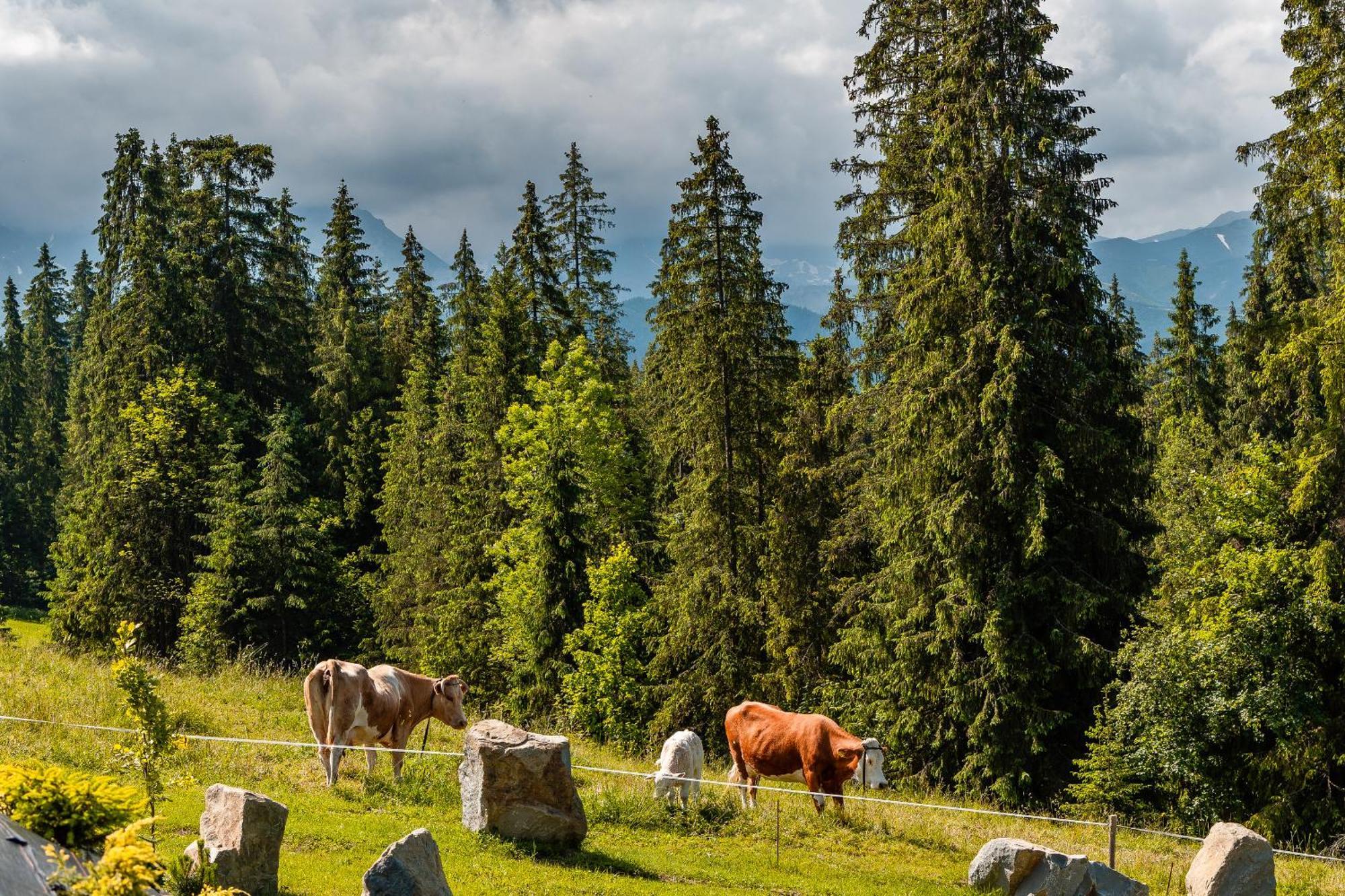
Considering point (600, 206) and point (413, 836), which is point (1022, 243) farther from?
point (600, 206)

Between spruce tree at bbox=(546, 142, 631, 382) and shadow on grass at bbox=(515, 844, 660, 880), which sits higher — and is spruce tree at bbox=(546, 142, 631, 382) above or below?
above

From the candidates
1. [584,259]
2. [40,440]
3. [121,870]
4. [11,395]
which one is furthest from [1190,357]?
[11,395]

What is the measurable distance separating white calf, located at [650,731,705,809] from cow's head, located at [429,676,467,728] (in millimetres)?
3760

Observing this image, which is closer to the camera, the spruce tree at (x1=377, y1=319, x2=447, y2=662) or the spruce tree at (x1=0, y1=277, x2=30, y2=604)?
the spruce tree at (x1=377, y1=319, x2=447, y2=662)

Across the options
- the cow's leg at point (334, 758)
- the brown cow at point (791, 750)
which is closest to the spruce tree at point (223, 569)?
the cow's leg at point (334, 758)

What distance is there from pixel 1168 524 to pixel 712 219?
18.5 m

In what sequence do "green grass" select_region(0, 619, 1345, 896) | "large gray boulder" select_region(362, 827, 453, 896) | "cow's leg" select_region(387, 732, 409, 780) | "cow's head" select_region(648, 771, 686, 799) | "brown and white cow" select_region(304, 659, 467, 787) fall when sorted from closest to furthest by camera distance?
"large gray boulder" select_region(362, 827, 453, 896), "green grass" select_region(0, 619, 1345, 896), "brown and white cow" select_region(304, 659, 467, 787), "cow's leg" select_region(387, 732, 409, 780), "cow's head" select_region(648, 771, 686, 799)

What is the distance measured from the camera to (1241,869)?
1301 centimetres

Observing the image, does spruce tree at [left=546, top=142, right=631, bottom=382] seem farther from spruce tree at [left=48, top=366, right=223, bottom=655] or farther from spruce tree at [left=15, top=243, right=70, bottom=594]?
A: spruce tree at [left=15, top=243, right=70, bottom=594]

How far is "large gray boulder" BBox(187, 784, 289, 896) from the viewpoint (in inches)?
393

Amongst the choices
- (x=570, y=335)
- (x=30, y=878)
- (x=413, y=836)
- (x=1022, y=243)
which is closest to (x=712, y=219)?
(x=1022, y=243)

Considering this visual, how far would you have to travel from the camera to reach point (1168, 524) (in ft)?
112

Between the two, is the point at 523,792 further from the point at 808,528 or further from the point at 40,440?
the point at 40,440

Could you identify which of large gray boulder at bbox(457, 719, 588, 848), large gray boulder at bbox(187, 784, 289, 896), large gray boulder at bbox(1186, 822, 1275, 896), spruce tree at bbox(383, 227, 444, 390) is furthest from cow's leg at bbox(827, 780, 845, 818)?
spruce tree at bbox(383, 227, 444, 390)
